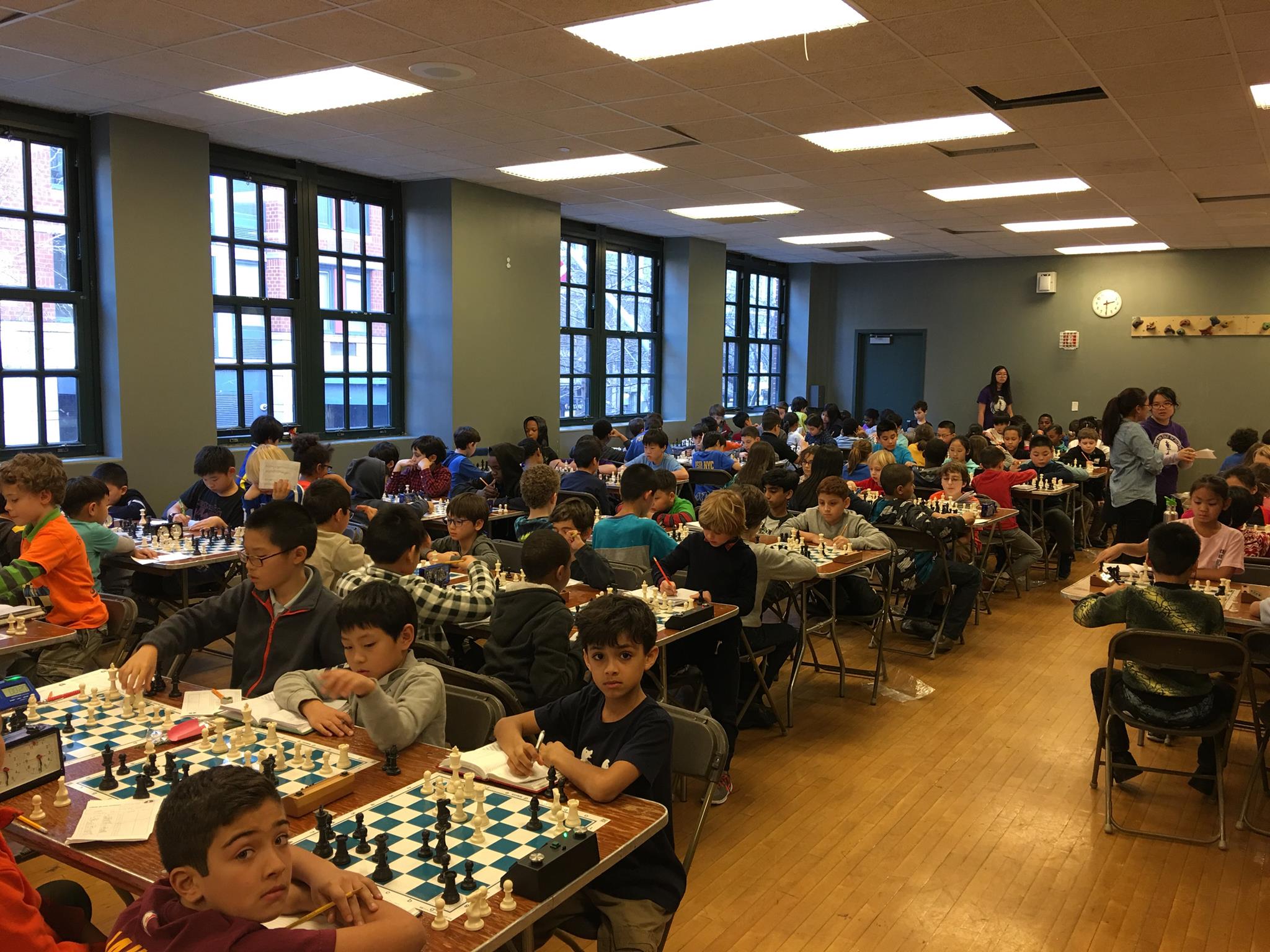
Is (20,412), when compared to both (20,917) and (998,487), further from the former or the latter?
(998,487)

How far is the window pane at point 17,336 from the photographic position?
697cm

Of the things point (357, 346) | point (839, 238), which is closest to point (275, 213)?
point (357, 346)

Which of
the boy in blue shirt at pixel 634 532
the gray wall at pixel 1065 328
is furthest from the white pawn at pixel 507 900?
the gray wall at pixel 1065 328

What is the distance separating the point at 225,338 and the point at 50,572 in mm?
4702

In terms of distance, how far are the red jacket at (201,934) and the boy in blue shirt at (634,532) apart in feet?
11.2

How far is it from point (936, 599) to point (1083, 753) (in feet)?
→ 6.38

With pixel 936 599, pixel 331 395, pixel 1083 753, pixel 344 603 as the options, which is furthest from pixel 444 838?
pixel 331 395

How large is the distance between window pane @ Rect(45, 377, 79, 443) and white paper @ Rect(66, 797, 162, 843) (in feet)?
20.1

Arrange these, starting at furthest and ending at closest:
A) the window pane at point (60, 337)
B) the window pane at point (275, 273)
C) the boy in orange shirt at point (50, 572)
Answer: the window pane at point (275, 273) < the window pane at point (60, 337) < the boy in orange shirt at point (50, 572)

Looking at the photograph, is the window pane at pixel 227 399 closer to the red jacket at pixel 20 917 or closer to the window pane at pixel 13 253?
the window pane at pixel 13 253

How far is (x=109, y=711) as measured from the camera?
2.66 meters

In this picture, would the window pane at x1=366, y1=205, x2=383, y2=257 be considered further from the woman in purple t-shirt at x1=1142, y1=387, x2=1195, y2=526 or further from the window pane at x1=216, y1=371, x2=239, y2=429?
the woman in purple t-shirt at x1=1142, y1=387, x2=1195, y2=526

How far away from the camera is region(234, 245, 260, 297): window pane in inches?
328

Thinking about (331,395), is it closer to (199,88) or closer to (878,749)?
(199,88)
